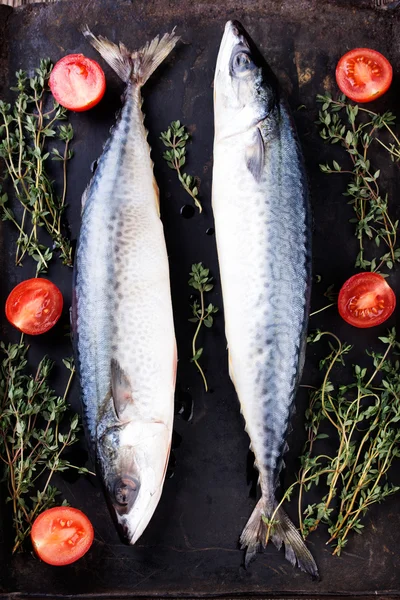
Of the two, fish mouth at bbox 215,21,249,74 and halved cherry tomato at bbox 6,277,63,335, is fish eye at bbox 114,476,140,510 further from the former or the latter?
fish mouth at bbox 215,21,249,74

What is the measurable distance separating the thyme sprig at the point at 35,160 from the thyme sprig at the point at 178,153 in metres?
0.54

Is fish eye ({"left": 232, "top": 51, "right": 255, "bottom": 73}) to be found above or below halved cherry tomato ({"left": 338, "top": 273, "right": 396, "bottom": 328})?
above

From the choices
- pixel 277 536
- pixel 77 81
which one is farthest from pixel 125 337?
pixel 77 81

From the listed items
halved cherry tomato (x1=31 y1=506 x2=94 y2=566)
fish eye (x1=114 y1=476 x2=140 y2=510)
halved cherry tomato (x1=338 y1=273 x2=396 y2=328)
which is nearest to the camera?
fish eye (x1=114 y1=476 x2=140 y2=510)

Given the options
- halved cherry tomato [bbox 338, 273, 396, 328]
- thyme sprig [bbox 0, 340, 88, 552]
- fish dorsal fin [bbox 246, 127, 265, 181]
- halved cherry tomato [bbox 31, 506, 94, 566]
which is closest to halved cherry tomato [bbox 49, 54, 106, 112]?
fish dorsal fin [bbox 246, 127, 265, 181]

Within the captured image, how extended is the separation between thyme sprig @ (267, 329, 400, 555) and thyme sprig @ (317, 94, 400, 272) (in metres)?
0.49

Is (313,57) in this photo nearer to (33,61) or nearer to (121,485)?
(33,61)

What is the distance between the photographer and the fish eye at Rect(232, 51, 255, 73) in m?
3.12

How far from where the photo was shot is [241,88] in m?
3.10

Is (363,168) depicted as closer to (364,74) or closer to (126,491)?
(364,74)

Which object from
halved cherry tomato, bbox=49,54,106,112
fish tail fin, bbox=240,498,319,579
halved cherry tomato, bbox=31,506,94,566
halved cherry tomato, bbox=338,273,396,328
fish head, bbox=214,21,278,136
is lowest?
fish tail fin, bbox=240,498,319,579

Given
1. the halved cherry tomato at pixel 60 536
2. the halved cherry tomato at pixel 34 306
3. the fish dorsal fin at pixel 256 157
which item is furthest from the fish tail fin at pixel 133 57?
the halved cherry tomato at pixel 60 536

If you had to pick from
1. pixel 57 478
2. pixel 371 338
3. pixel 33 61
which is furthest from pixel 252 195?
pixel 57 478

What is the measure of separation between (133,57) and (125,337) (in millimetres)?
1570
